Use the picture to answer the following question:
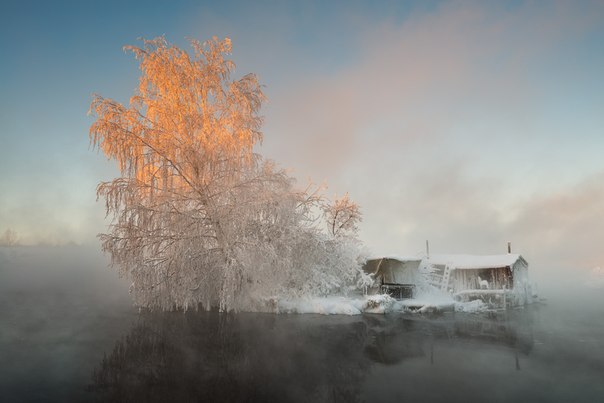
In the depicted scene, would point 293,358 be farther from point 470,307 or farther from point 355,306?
point 470,307

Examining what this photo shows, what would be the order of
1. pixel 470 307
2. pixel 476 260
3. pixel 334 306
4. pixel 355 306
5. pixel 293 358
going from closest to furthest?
pixel 293 358, pixel 334 306, pixel 355 306, pixel 470 307, pixel 476 260

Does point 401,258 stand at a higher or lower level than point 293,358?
higher

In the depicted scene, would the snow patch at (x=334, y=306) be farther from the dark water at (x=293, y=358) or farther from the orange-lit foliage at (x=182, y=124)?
the orange-lit foliage at (x=182, y=124)

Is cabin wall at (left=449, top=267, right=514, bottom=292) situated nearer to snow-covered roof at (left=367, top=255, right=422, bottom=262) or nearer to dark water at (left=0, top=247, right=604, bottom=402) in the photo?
snow-covered roof at (left=367, top=255, right=422, bottom=262)

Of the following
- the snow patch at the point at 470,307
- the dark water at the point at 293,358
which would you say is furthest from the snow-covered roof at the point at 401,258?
the dark water at the point at 293,358

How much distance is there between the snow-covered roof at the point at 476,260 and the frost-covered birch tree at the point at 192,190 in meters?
19.7

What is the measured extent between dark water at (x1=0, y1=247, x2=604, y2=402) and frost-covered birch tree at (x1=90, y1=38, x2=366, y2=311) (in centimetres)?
275

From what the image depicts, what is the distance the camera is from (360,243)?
1157 inches

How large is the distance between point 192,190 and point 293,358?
9.31 meters

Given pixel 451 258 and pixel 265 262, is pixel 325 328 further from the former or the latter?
pixel 451 258

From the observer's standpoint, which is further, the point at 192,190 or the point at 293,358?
the point at 192,190

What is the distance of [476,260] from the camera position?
32156mm

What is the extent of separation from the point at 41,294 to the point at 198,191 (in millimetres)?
24360

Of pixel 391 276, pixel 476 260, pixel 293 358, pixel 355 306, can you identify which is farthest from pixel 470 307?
pixel 293 358
